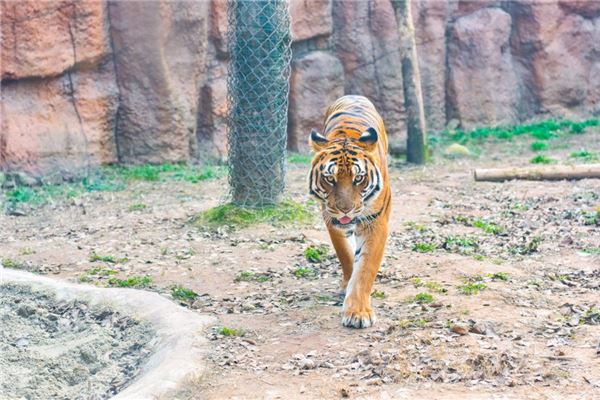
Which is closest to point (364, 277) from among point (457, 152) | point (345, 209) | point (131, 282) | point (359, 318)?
point (359, 318)

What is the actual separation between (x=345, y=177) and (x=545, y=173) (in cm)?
548

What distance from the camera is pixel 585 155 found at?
37.8 ft

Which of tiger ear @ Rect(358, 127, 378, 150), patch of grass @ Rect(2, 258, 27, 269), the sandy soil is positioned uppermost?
tiger ear @ Rect(358, 127, 378, 150)

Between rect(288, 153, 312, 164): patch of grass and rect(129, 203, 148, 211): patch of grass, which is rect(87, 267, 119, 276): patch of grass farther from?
rect(288, 153, 312, 164): patch of grass

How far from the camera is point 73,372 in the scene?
501 cm

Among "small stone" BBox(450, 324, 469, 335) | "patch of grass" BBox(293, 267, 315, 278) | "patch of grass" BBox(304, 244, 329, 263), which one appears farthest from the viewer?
"patch of grass" BBox(304, 244, 329, 263)

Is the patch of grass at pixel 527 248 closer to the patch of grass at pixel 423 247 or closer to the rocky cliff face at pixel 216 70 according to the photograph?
the patch of grass at pixel 423 247

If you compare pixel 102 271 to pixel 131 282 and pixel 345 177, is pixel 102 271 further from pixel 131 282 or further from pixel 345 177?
pixel 345 177

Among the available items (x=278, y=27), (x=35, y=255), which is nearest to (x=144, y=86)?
(x=278, y=27)

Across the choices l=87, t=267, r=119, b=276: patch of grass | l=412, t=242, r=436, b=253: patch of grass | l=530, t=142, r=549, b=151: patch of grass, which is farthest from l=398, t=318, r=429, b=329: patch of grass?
l=530, t=142, r=549, b=151: patch of grass

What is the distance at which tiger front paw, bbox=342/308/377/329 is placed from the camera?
17.0 feet

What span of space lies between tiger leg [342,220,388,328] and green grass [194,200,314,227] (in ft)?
8.25

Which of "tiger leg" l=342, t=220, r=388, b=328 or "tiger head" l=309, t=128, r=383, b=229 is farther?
"tiger leg" l=342, t=220, r=388, b=328

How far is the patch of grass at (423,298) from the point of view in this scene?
5.60 m
